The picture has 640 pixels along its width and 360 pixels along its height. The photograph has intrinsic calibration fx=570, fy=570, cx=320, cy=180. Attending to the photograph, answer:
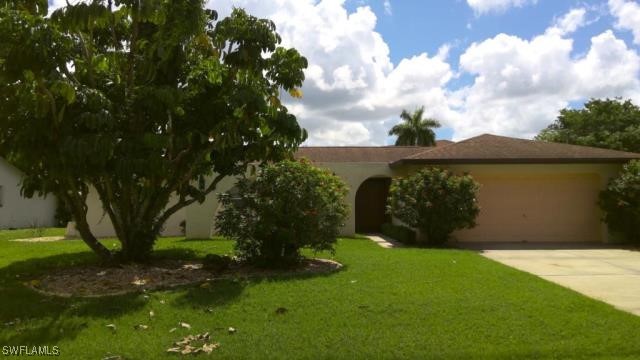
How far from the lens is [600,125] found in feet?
132

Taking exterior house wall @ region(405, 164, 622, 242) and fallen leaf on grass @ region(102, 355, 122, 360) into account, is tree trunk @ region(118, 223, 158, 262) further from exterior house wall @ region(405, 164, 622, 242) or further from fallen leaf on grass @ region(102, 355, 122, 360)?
exterior house wall @ region(405, 164, 622, 242)

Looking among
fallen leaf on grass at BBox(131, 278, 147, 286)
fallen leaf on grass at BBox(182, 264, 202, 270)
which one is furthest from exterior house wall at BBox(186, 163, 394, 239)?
fallen leaf on grass at BBox(131, 278, 147, 286)

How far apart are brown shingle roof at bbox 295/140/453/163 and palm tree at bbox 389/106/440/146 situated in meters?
A: 20.7

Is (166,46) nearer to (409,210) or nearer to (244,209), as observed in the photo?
(244,209)

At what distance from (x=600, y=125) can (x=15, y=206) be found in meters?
Result: 37.1

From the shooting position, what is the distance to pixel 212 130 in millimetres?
10633

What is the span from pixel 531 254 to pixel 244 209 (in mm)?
7637

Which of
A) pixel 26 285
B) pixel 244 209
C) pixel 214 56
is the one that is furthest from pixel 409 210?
pixel 26 285

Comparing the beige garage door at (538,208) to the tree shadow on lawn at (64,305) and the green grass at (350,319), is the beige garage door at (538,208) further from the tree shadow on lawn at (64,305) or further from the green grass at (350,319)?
the tree shadow on lawn at (64,305)

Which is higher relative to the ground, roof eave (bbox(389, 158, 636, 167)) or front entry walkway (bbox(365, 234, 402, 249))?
roof eave (bbox(389, 158, 636, 167))

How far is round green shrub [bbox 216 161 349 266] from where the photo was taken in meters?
10.7

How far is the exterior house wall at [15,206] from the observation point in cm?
2717

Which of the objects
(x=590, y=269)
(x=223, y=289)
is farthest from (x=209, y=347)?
(x=590, y=269)

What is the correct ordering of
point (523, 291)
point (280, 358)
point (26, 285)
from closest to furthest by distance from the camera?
point (280, 358), point (523, 291), point (26, 285)
